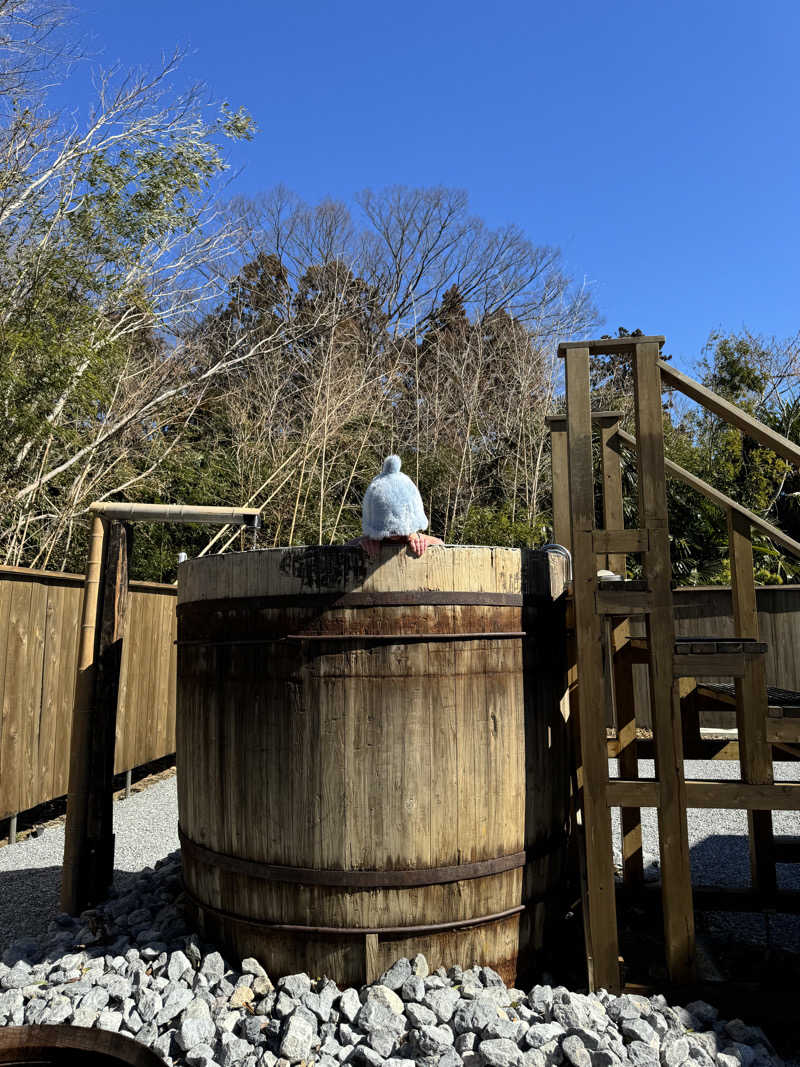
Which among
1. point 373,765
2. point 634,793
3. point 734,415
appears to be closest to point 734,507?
point 734,415

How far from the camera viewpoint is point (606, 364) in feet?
66.9

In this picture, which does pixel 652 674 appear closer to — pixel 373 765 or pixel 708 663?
pixel 708 663

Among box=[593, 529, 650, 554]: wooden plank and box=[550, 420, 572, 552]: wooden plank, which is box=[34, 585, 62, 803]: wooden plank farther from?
box=[593, 529, 650, 554]: wooden plank

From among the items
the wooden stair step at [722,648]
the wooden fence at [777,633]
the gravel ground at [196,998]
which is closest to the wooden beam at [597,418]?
the wooden stair step at [722,648]

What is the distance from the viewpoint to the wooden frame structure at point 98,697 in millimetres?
3555

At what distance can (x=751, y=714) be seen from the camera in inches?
112

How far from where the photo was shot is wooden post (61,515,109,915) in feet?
11.5

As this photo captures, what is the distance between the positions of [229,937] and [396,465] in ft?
6.21

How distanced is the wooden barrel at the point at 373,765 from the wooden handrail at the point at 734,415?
93 centimetres

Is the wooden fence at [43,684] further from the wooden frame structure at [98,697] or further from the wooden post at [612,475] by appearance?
the wooden post at [612,475]

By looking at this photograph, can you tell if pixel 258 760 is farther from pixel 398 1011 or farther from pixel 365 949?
pixel 398 1011

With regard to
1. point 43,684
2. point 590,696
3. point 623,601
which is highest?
point 623,601

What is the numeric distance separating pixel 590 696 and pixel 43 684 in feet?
13.9

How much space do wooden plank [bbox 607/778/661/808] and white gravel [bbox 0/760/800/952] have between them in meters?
1.17
